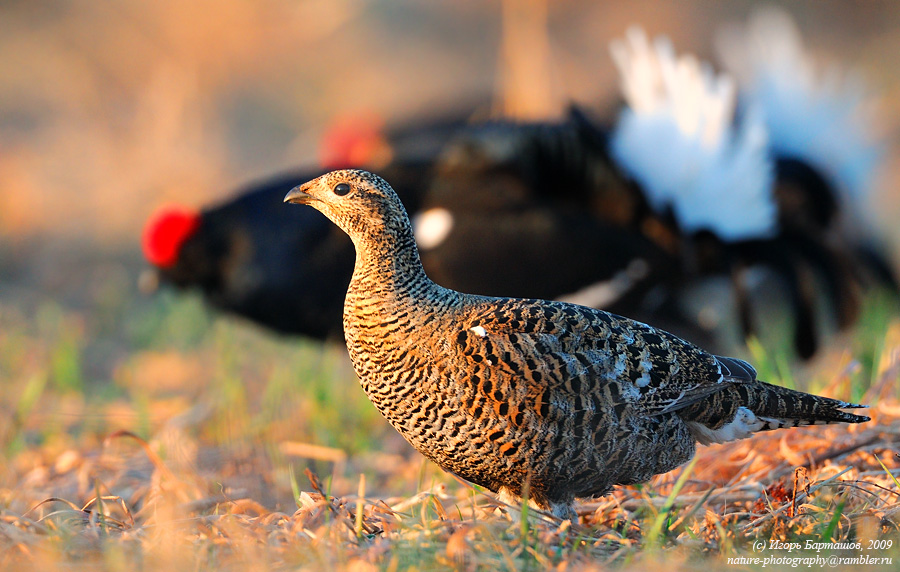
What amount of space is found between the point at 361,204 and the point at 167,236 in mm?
3535

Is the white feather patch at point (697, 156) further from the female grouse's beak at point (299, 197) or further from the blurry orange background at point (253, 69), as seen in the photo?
the blurry orange background at point (253, 69)

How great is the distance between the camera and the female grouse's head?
8.86ft

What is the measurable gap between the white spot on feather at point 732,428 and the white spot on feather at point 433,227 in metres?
2.62

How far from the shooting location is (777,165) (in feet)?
19.7

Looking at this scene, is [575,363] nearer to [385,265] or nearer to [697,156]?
[385,265]

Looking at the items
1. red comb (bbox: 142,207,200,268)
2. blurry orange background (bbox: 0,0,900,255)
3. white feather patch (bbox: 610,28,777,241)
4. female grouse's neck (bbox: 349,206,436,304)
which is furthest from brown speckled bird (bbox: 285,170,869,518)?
blurry orange background (bbox: 0,0,900,255)

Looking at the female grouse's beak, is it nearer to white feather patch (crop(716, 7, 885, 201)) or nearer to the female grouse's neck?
the female grouse's neck

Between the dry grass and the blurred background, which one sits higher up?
the blurred background

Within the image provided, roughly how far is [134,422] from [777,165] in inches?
180

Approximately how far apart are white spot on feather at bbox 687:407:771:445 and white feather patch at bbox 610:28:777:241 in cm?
261

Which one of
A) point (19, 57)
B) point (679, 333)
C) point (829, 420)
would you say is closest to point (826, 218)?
point (679, 333)

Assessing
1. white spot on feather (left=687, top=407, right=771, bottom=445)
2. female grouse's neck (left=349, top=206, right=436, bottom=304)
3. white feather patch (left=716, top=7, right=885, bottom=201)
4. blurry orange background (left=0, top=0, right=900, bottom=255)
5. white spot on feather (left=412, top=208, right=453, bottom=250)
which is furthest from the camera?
blurry orange background (left=0, top=0, right=900, bottom=255)

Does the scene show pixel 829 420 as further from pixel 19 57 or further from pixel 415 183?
pixel 19 57

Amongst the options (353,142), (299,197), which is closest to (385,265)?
(299,197)
